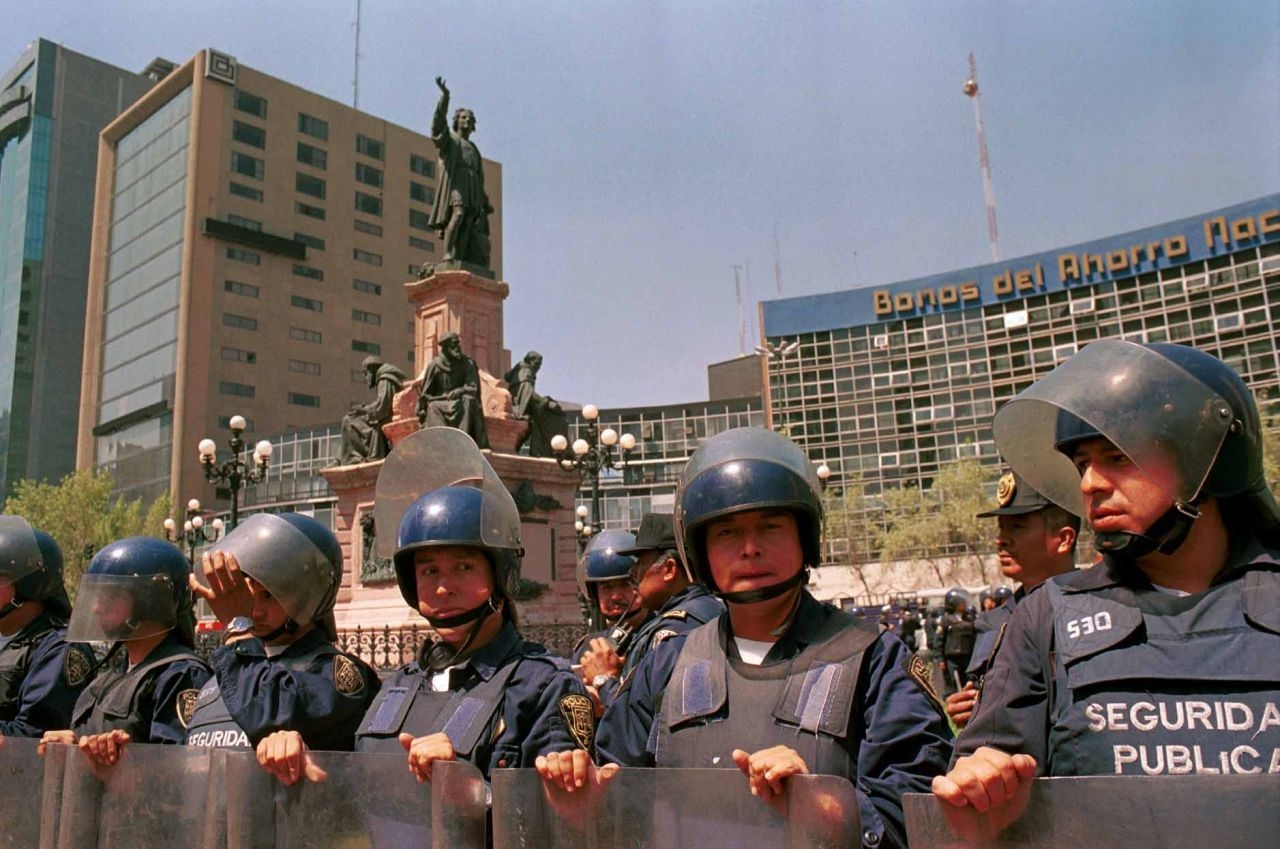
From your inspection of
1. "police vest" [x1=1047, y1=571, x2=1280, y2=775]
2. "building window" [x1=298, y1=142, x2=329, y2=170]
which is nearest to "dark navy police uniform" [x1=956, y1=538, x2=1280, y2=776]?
"police vest" [x1=1047, y1=571, x2=1280, y2=775]

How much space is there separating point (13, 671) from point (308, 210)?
75.8 metres

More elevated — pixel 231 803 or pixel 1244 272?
pixel 1244 272

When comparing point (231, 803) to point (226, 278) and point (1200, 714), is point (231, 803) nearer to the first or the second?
point (1200, 714)

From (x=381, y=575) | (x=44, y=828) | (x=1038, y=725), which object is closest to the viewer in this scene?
(x=1038, y=725)

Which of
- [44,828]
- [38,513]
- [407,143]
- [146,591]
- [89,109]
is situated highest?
[89,109]

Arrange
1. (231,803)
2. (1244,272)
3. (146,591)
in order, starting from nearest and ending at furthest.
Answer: (231,803) → (146,591) → (1244,272)

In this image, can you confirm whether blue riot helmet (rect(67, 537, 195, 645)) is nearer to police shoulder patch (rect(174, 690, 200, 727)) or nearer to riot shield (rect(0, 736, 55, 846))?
police shoulder patch (rect(174, 690, 200, 727))

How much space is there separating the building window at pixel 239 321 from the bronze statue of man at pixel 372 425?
56780 mm

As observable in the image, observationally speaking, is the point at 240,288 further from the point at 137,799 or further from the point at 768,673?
the point at 768,673

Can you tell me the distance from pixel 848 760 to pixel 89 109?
333 ft

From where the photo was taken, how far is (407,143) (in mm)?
81750

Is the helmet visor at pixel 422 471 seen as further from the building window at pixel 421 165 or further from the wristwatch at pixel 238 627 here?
the building window at pixel 421 165

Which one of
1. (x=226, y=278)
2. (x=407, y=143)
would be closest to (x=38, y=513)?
(x=226, y=278)

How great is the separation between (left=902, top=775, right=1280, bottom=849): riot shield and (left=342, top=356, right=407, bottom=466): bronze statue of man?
16495mm
